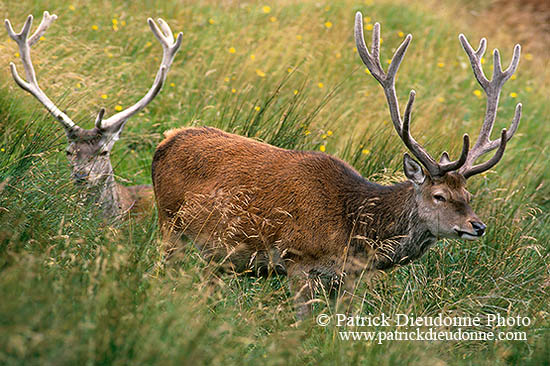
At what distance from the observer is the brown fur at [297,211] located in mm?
4859

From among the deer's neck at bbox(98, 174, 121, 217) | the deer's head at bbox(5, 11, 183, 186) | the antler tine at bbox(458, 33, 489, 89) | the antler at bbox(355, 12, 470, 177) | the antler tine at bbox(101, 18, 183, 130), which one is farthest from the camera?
the antler tine at bbox(101, 18, 183, 130)

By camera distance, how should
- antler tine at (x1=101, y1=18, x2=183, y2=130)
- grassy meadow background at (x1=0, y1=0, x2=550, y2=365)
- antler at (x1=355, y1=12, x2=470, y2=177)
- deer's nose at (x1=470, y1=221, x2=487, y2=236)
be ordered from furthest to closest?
antler tine at (x1=101, y1=18, x2=183, y2=130), antler at (x1=355, y1=12, x2=470, y2=177), deer's nose at (x1=470, y1=221, x2=487, y2=236), grassy meadow background at (x1=0, y1=0, x2=550, y2=365)

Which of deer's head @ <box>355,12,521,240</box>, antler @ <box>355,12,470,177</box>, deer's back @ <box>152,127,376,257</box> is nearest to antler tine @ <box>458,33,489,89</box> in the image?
deer's head @ <box>355,12,521,240</box>

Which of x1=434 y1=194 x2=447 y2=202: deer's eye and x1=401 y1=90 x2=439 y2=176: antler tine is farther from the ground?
x1=401 y1=90 x2=439 y2=176: antler tine

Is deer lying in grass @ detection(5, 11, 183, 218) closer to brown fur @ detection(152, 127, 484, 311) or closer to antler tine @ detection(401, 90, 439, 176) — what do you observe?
brown fur @ detection(152, 127, 484, 311)

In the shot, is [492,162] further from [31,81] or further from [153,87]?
[31,81]

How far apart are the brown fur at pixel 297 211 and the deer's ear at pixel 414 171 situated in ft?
0.12

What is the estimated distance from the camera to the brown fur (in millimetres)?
4859

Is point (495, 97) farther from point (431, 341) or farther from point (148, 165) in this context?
point (148, 165)

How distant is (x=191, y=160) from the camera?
5.39 meters

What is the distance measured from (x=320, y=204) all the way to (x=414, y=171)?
65cm

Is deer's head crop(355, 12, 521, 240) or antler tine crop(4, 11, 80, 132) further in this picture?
antler tine crop(4, 11, 80, 132)

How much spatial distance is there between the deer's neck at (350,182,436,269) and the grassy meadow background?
0.22m

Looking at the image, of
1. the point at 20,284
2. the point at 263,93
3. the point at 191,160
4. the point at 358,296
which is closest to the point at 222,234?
the point at 191,160
